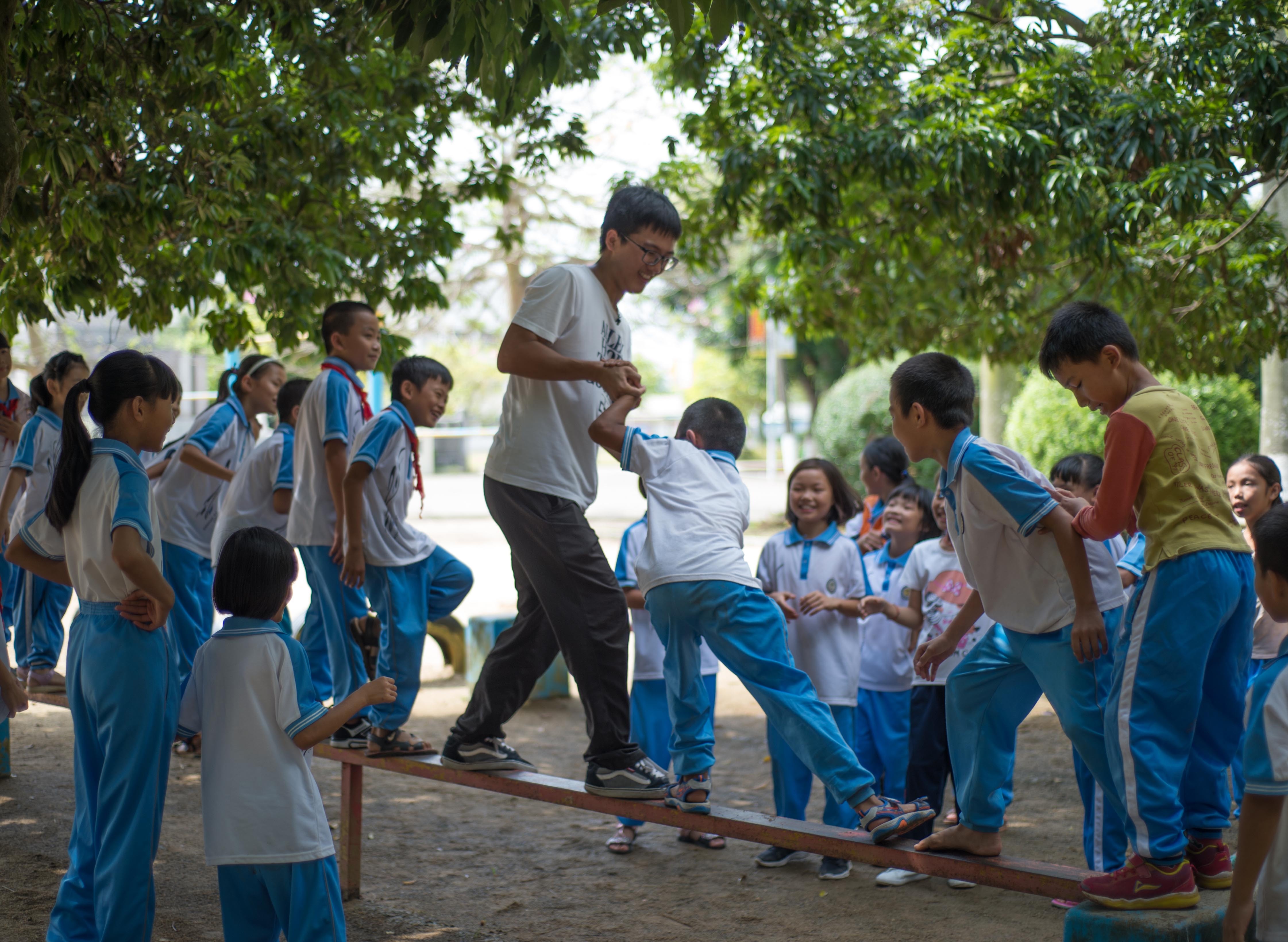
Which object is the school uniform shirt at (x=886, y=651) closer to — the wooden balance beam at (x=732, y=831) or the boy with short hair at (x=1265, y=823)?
the wooden balance beam at (x=732, y=831)

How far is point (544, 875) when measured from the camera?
489cm

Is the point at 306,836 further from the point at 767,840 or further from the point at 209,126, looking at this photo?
the point at 209,126

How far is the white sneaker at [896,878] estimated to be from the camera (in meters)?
4.62

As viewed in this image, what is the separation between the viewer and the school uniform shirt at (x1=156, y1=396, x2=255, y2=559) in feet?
19.4

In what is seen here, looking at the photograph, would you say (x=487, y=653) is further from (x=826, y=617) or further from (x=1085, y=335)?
(x=1085, y=335)

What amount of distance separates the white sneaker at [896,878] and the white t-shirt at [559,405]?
84.5 inches

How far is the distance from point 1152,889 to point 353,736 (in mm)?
2863

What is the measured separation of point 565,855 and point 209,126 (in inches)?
147

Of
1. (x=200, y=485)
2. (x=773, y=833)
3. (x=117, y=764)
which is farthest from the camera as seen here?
(x=200, y=485)

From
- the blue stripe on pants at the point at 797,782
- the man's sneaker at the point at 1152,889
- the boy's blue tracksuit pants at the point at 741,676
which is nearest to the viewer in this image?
the man's sneaker at the point at 1152,889

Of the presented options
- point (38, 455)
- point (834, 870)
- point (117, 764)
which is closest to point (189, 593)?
point (38, 455)

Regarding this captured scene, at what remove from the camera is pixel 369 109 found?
681cm

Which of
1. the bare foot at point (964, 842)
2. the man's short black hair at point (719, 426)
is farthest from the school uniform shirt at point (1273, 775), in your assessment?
the man's short black hair at point (719, 426)

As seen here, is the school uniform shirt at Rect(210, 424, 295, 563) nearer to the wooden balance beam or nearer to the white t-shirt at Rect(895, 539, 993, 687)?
the wooden balance beam
